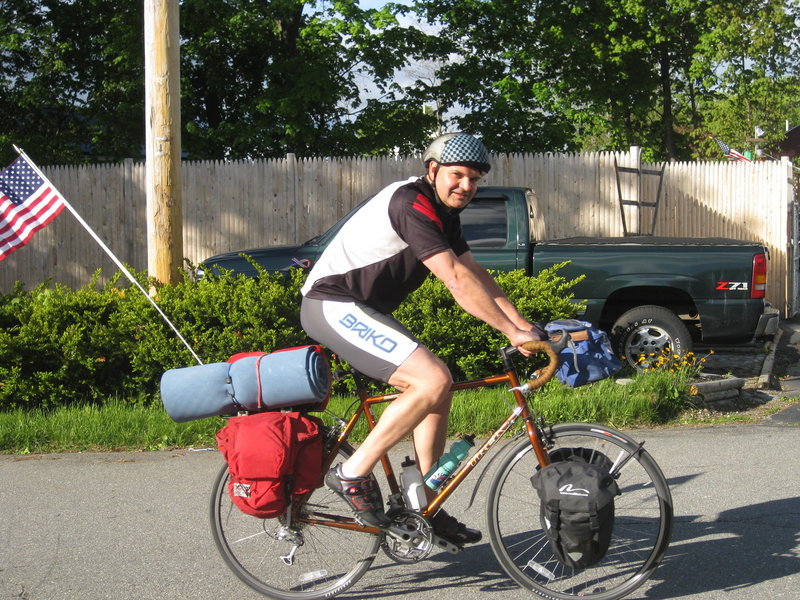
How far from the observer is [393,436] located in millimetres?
3807

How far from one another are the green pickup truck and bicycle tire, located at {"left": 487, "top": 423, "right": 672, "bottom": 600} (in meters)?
4.74

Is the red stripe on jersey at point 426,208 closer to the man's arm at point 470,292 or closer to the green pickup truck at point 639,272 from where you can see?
the man's arm at point 470,292

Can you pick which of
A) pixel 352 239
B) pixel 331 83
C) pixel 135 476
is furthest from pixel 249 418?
pixel 331 83

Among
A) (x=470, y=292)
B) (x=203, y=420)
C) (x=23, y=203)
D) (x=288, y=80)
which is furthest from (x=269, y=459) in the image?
(x=288, y=80)

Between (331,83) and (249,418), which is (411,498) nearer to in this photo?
(249,418)

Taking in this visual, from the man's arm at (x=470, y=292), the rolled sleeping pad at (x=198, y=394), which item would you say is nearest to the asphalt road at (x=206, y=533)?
the rolled sleeping pad at (x=198, y=394)

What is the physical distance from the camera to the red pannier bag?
12.2 feet

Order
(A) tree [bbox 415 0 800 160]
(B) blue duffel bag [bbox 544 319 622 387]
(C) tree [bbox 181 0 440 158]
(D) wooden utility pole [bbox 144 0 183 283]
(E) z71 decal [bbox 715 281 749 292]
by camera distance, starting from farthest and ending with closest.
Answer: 1. (A) tree [bbox 415 0 800 160]
2. (C) tree [bbox 181 0 440 158]
3. (E) z71 decal [bbox 715 281 749 292]
4. (D) wooden utility pole [bbox 144 0 183 283]
5. (B) blue duffel bag [bbox 544 319 622 387]

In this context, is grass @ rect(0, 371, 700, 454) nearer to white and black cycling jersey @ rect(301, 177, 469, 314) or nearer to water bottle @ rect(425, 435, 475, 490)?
water bottle @ rect(425, 435, 475, 490)

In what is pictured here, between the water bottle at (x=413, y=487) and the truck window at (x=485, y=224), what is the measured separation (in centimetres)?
557

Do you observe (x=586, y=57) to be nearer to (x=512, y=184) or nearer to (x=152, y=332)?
(x=512, y=184)

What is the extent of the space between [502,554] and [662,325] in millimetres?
5507

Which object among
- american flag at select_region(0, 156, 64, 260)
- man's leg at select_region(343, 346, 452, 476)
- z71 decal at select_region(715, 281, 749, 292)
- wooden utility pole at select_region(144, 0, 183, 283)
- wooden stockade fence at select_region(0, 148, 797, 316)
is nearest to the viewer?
man's leg at select_region(343, 346, 452, 476)

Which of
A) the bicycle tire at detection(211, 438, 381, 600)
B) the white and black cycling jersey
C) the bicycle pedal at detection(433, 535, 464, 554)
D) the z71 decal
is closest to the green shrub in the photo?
the z71 decal
